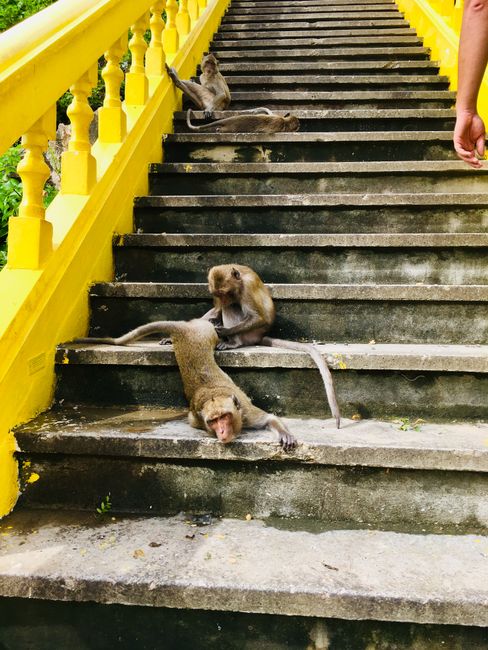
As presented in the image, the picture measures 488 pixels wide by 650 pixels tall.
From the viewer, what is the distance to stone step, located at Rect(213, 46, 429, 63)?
209 inches

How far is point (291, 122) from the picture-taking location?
13.2ft

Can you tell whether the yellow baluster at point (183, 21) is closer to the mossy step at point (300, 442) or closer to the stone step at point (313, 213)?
the stone step at point (313, 213)

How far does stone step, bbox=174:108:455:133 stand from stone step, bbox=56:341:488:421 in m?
2.29

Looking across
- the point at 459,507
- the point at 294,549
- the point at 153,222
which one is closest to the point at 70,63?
the point at 153,222

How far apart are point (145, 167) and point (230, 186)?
0.58 metres

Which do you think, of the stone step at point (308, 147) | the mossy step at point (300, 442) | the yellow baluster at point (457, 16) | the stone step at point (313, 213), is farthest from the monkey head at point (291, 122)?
the mossy step at point (300, 442)

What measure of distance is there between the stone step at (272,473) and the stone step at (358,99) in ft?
10.8

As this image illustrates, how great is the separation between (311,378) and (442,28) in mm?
4291

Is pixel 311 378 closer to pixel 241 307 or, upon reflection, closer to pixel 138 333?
pixel 241 307

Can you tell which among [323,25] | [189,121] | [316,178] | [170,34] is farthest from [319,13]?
[316,178]

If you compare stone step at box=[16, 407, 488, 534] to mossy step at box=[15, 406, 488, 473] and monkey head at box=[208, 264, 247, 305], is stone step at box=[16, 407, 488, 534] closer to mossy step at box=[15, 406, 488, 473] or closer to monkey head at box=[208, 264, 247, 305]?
mossy step at box=[15, 406, 488, 473]

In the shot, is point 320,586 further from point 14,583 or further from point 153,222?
point 153,222

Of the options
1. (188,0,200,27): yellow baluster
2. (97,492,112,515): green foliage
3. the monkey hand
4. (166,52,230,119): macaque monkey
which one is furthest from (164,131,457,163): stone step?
(97,492,112,515): green foliage

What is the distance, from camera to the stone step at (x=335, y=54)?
5.30 meters
